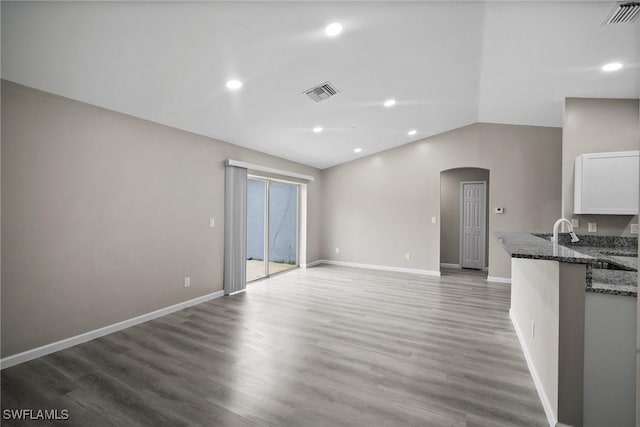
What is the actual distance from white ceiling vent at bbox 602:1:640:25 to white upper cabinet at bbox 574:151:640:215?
1.67 meters

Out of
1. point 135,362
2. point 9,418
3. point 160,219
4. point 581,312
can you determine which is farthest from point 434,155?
point 9,418

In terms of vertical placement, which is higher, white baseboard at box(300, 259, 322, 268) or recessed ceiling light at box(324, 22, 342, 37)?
recessed ceiling light at box(324, 22, 342, 37)

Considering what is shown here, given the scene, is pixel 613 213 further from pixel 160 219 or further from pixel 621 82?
pixel 160 219

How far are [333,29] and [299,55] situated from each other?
0.41m

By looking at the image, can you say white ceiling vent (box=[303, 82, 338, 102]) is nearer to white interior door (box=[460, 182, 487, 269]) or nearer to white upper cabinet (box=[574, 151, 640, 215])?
white upper cabinet (box=[574, 151, 640, 215])

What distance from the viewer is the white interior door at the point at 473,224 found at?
688 cm

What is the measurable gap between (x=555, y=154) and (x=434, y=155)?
81.1 inches

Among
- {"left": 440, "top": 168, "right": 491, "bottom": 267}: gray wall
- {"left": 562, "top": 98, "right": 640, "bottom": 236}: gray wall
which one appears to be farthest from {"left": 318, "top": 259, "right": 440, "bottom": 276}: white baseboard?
{"left": 562, "top": 98, "right": 640, "bottom": 236}: gray wall

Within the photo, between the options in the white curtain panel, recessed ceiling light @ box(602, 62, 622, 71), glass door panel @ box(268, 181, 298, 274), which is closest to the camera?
recessed ceiling light @ box(602, 62, 622, 71)

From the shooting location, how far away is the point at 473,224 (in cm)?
701

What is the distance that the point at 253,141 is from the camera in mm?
4766

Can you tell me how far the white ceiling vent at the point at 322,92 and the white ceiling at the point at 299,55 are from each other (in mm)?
107

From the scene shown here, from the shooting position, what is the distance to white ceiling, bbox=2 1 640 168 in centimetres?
206
